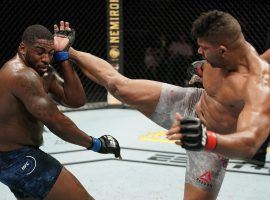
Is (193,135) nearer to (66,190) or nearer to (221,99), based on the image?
(221,99)

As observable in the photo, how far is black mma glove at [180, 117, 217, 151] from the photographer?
5.06ft

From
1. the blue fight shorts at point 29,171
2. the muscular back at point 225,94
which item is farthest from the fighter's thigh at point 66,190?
the muscular back at point 225,94

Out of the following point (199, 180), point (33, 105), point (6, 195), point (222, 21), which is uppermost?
point (222, 21)

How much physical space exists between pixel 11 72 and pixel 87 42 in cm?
522

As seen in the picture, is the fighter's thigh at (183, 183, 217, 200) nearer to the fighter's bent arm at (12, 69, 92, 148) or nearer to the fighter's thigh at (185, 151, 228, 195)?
the fighter's thigh at (185, 151, 228, 195)

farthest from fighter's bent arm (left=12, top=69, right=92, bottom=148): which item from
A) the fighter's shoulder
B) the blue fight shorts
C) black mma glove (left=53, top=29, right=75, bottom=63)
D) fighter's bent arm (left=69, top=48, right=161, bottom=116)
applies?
fighter's bent arm (left=69, top=48, right=161, bottom=116)

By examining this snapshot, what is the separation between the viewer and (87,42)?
7219mm

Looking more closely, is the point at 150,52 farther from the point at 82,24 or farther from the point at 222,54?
the point at 222,54

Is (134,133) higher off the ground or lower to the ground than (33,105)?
lower

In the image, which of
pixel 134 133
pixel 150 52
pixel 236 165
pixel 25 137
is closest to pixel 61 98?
pixel 25 137

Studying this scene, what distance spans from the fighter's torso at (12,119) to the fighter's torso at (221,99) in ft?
2.80

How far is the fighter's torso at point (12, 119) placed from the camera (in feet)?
6.75

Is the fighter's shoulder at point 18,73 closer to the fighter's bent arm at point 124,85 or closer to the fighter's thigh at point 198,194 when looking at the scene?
the fighter's bent arm at point 124,85

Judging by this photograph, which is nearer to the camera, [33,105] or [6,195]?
[33,105]
